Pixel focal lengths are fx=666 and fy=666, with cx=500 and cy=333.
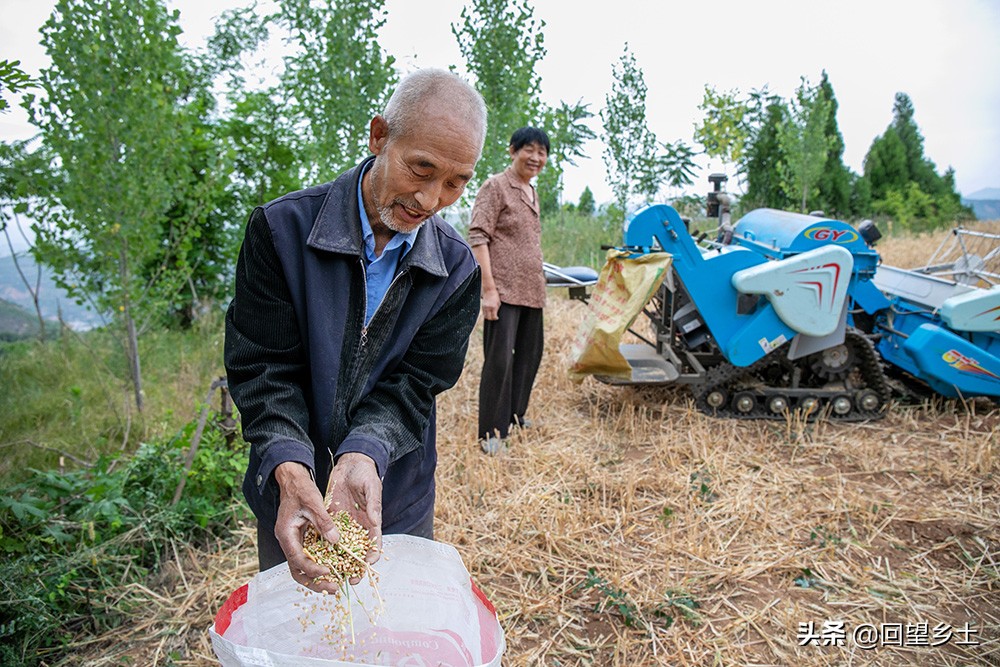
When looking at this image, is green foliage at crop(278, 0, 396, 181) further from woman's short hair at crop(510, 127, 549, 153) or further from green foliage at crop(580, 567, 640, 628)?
green foliage at crop(580, 567, 640, 628)

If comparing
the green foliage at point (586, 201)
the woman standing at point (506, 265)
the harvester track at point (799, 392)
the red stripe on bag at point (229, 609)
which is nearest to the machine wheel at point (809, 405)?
the harvester track at point (799, 392)

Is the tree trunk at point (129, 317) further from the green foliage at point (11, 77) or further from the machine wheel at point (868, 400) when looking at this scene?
the machine wheel at point (868, 400)

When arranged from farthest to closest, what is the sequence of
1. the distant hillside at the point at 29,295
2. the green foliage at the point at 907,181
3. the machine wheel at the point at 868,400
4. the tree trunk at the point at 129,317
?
the green foliage at the point at 907,181 → the machine wheel at the point at 868,400 → the distant hillside at the point at 29,295 → the tree trunk at the point at 129,317

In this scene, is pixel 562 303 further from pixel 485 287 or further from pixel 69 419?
pixel 69 419

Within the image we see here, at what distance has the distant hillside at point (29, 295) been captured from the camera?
183 inches

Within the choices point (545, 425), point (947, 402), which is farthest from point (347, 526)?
point (947, 402)

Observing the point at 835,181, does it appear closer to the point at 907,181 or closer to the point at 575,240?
the point at 907,181

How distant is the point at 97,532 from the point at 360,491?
2.14m

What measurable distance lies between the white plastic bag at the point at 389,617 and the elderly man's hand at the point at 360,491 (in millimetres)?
176

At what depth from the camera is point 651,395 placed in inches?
208

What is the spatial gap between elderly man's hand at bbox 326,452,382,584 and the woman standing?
8.85ft

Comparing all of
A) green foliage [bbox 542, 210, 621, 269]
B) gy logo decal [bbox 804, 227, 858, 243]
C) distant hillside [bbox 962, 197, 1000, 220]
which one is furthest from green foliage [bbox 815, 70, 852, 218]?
gy logo decal [bbox 804, 227, 858, 243]

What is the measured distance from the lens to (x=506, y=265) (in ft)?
13.7

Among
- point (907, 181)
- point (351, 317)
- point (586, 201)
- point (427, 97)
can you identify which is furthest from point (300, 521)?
point (907, 181)
